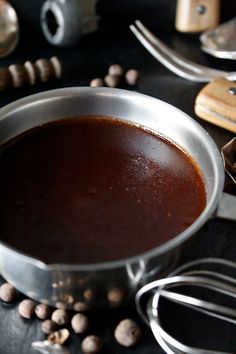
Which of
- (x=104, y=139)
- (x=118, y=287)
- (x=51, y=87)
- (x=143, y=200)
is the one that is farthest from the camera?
(x=51, y=87)

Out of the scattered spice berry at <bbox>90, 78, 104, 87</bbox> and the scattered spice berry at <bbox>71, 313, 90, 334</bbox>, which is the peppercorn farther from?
the scattered spice berry at <bbox>90, 78, 104, 87</bbox>

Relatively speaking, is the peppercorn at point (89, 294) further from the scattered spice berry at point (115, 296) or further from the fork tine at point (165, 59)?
the fork tine at point (165, 59)

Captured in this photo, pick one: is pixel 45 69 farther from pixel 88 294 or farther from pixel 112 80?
pixel 88 294

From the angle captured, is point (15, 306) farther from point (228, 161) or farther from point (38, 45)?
point (38, 45)

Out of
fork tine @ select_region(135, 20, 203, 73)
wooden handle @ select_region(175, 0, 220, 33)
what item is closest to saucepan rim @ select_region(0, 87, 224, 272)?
fork tine @ select_region(135, 20, 203, 73)

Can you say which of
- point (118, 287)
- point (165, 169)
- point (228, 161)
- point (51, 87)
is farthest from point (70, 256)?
point (51, 87)

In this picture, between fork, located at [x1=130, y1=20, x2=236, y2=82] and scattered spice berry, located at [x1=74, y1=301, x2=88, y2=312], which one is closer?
scattered spice berry, located at [x1=74, y1=301, x2=88, y2=312]
